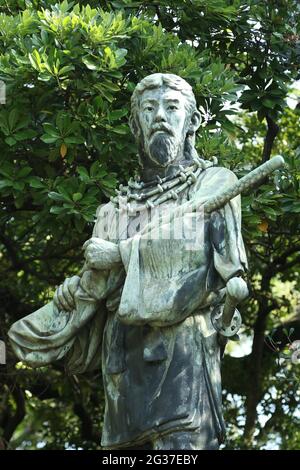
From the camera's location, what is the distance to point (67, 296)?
9.21 metres

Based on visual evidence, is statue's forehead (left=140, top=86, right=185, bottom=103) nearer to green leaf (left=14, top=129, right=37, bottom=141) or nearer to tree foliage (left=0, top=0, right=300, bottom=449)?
tree foliage (left=0, top=0, right=300, bottom=449)

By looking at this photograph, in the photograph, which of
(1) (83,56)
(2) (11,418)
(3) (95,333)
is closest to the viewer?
(3) (95,333)

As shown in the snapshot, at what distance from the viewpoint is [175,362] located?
8805mm

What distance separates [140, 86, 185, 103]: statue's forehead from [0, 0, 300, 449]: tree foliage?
6.39ft

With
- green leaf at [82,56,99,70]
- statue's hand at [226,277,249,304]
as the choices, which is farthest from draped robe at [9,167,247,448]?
green leaf at [82,56,99,70]

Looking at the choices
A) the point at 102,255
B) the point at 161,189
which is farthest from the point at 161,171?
the point at 102,255

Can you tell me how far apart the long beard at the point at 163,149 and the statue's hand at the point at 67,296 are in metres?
0.83

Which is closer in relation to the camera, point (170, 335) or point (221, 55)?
point (170, 335)

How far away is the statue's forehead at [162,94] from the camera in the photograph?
30.5 feet

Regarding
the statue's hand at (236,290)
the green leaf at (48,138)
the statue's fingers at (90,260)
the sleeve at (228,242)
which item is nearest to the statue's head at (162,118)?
the sleeve at (228,242)

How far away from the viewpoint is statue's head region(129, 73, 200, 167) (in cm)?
924

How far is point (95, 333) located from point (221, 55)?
4.71 m
